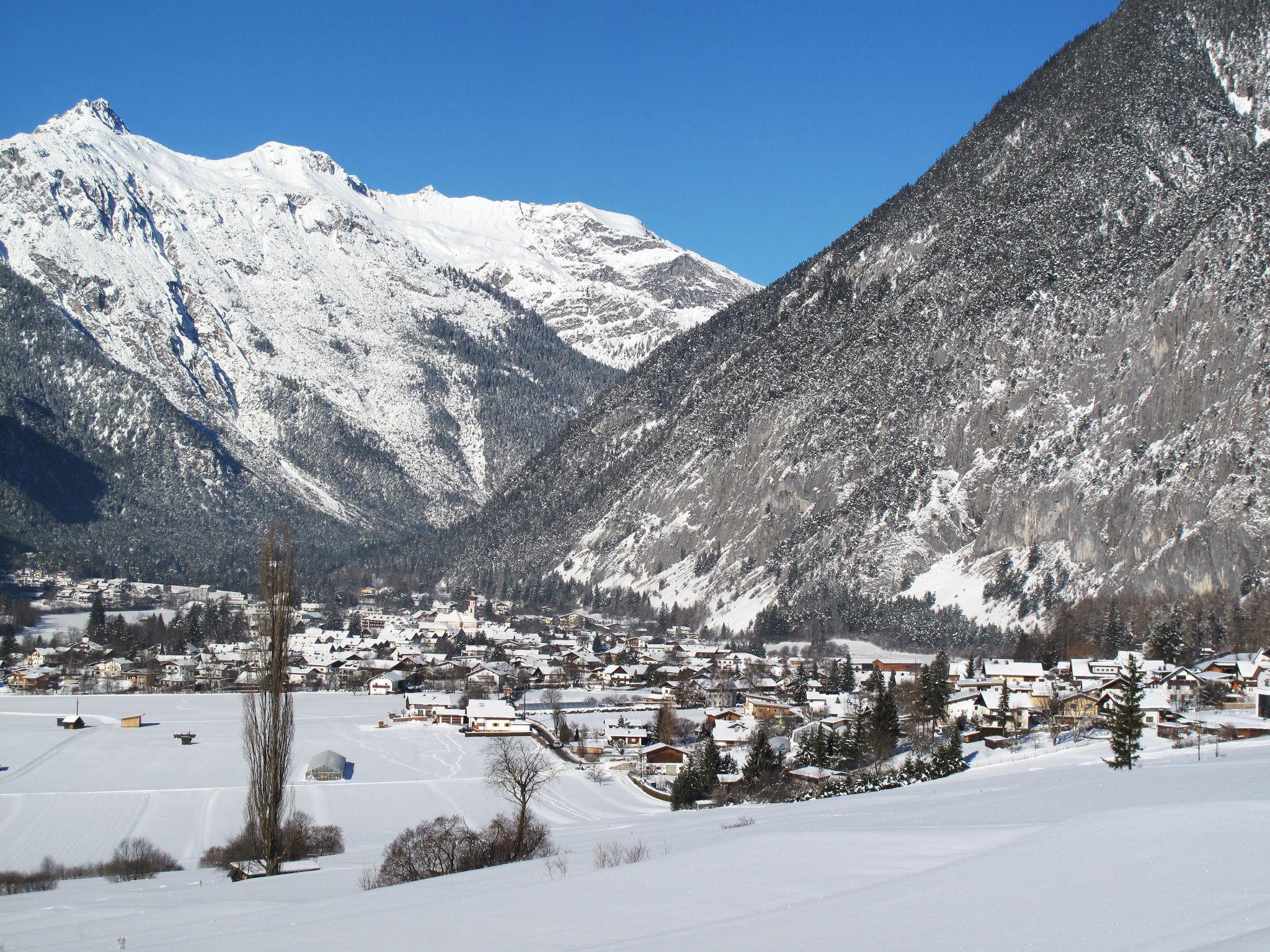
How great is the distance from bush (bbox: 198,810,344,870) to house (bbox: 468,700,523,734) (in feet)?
110

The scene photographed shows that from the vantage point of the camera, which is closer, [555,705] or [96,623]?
[555,705]

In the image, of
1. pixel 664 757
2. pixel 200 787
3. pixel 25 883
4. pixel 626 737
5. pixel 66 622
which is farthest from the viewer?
pixel 66 622

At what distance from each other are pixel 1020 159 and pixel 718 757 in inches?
5613

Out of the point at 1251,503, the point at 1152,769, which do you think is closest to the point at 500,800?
the point at 1152,769

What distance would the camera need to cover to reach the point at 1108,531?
401 ft

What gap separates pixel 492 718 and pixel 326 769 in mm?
22077

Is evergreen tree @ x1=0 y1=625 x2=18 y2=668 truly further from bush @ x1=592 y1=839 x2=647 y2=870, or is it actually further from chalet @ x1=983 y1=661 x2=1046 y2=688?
bush @ x1=592 y1=839 x2=647 y2=870

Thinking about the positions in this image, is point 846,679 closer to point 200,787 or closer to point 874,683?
point 874,683

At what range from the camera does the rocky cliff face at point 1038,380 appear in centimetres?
12212

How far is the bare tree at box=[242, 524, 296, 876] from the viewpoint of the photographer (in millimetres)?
34875

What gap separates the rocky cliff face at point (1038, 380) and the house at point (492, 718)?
60388mm

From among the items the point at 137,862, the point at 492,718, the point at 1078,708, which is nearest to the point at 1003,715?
the point at 1078,708

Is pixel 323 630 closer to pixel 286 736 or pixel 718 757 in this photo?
pixel 718 757

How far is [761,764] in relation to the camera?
54812mm
